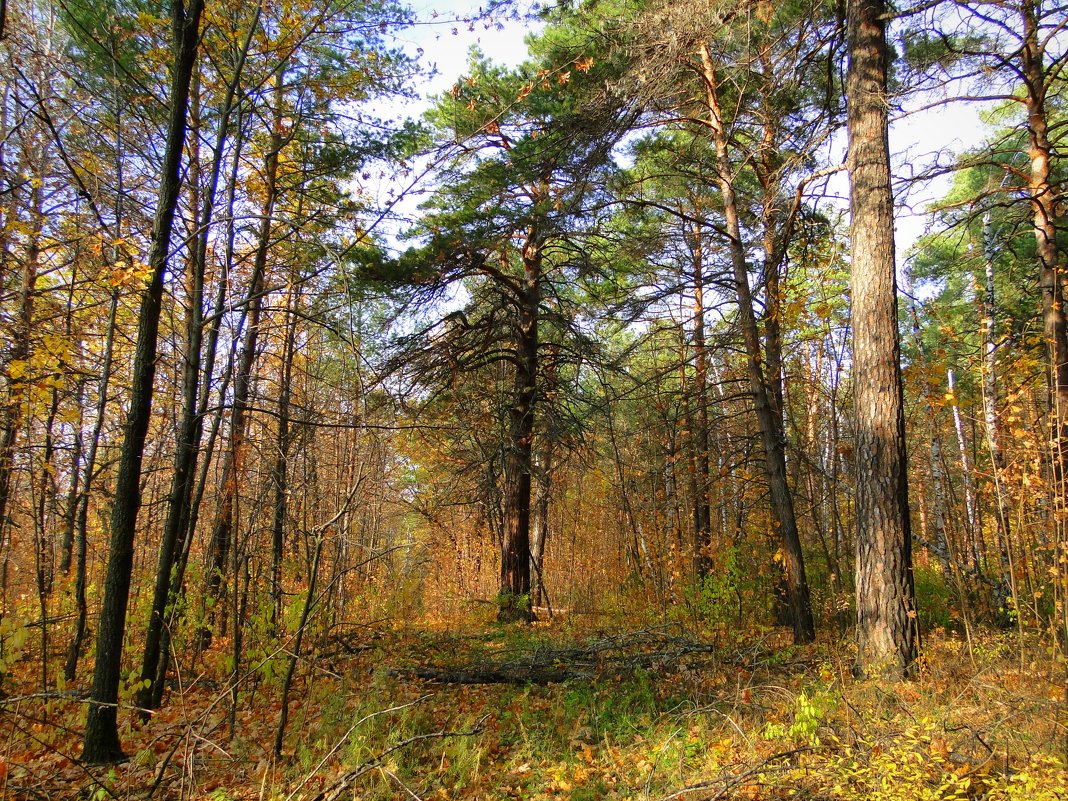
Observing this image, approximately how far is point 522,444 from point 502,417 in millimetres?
1049

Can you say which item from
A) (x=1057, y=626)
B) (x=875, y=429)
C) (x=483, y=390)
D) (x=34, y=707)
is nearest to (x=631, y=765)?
(x=1057, y=626)

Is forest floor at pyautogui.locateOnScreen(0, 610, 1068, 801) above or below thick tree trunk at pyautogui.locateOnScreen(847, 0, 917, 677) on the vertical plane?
below

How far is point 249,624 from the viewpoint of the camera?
6.19 meters

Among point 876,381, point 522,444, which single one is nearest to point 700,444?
point 522,444

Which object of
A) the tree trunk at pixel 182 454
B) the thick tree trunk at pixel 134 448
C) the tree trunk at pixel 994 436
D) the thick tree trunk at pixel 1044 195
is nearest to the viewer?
the thick tree trunk at pixel 134 448

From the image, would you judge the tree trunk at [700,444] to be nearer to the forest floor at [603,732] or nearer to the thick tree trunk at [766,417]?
the thick tree trunk at [766,417]

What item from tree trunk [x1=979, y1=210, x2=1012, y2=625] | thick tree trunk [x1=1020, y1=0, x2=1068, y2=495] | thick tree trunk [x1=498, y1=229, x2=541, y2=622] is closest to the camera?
tree trunk [x1=979, y1=210, x2=1012, y2=625]

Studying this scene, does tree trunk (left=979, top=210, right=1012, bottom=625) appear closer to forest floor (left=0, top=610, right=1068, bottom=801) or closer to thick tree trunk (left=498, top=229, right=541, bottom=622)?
forest floor (left=0, top=610, right=1068, bottom=801)

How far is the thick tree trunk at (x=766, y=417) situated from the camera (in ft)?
25.0

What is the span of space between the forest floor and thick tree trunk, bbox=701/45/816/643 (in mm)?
701

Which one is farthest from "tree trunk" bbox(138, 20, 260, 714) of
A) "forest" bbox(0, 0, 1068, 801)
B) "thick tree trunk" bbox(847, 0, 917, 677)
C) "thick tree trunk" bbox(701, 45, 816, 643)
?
"thick tree trunk" bbox(701, 45, 816, 643)

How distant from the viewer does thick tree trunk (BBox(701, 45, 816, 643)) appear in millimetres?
7613

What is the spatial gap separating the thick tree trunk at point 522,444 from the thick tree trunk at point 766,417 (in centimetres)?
360

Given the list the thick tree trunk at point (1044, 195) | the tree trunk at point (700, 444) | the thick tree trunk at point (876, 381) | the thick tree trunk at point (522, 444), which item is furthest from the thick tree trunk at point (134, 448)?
the thick tree trunk at point (1044, 195)
